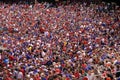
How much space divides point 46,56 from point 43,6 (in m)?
6.82

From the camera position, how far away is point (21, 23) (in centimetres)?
1340

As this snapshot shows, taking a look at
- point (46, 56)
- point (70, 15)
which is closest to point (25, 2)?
point (70, 15)

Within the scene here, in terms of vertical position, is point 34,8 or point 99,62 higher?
point 34,8

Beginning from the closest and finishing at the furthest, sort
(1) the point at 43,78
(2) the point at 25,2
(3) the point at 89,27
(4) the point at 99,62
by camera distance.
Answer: (1) the point at 43,78
(4) the point at 99,62
(3) the point at 89,27
(2) the point at 25,2

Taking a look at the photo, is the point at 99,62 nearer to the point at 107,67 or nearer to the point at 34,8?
the point at 107,67

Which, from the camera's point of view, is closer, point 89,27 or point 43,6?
point 89,27

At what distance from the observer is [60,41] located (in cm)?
1138

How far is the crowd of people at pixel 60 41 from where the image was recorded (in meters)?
8.68

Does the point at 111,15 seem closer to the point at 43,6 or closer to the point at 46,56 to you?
the point at 43,6

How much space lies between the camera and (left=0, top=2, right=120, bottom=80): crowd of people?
8680 mm

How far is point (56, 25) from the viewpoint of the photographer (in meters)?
13.2

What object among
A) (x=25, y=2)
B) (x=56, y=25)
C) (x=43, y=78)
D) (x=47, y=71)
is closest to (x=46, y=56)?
(x=47, y=71)

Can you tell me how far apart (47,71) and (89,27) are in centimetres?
482

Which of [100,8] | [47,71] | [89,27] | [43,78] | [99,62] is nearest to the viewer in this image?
[43,78]
